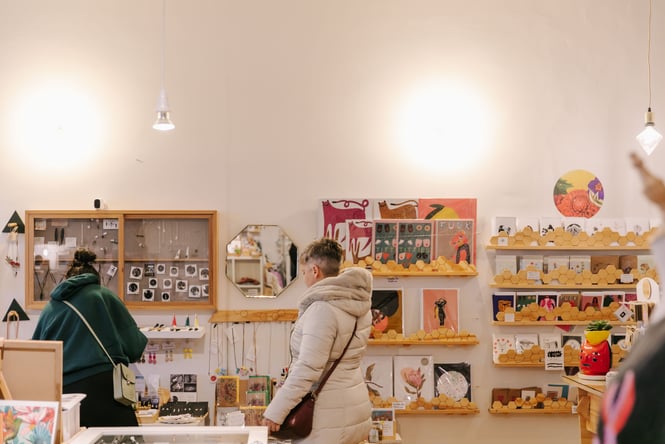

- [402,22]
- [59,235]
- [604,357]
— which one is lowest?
[604,357]

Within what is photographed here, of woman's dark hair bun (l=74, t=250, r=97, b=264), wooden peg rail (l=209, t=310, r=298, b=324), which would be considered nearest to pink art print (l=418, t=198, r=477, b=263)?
wooden peg rail (l=209, t=310, r=298, b=324)

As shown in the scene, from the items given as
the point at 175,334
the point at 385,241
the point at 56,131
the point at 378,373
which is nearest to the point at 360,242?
the point at 385,241

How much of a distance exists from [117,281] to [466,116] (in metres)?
2.76

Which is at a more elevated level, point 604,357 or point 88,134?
point 88,134

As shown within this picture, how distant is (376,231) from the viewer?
5.27 m

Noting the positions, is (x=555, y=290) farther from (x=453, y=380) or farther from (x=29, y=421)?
(x=29, y=421)

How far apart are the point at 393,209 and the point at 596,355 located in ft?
5.81

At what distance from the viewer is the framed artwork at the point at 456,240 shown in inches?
208

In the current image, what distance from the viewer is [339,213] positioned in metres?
5.30

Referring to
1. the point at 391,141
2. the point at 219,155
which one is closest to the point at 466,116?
the point at 391,141

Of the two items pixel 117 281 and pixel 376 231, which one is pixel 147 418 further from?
pixel 376 231

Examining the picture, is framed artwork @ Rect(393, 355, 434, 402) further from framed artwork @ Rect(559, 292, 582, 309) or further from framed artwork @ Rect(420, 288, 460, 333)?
framed artwork @ Rect(559, 292, 582, 309)

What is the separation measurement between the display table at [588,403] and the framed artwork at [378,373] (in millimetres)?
1383

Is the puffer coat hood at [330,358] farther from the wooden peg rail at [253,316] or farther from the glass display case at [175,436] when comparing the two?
the wooden peg rail at [253,316]
